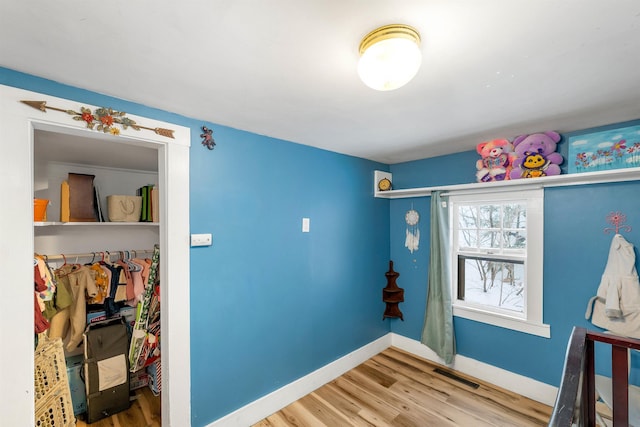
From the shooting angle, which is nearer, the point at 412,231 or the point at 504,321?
the point at 504,321

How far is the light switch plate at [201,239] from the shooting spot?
1839 millimetres

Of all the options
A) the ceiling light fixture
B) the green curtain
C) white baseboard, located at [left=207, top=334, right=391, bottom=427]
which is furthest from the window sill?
the ceiling light fixture

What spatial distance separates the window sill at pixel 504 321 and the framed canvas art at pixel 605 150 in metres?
1.33

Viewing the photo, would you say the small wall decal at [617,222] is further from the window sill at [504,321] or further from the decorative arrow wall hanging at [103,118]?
the decorative arrow wall hanging at [103,118]

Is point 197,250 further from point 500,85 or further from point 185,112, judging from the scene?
point 500,85

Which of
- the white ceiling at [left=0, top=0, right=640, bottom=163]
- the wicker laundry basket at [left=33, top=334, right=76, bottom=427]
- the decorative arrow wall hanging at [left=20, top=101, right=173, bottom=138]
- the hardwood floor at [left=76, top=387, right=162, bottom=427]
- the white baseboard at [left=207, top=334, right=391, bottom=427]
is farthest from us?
the hardwood floor at [left=76, top=387, right=162, bottom=427]

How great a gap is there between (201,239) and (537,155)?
8.69ft

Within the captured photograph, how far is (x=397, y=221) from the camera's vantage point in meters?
3.36

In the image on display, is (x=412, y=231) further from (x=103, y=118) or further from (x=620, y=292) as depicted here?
(x=103, y=118)

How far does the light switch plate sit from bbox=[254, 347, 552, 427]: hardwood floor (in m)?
1.49

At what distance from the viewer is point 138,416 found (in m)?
2.25

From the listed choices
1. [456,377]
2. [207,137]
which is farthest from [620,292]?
[207,137]

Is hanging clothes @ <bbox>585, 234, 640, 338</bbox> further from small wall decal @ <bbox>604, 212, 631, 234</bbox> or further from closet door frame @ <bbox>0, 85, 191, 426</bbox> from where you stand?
closet door frame @ <bbox>0, 85, 191, 426</bbox>

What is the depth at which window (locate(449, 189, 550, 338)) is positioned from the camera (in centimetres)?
238
